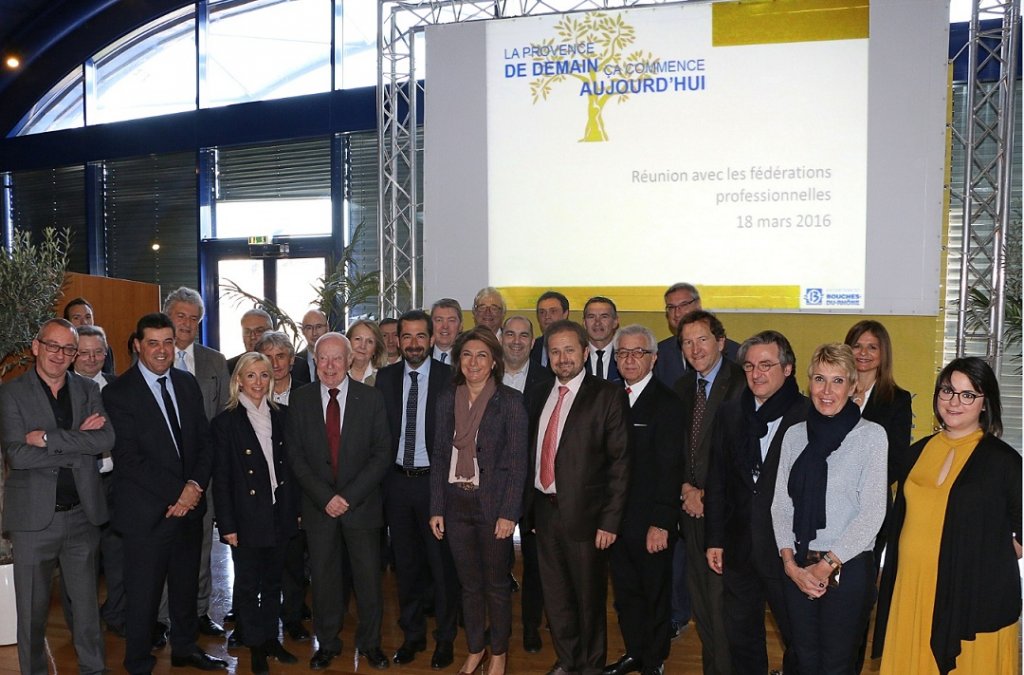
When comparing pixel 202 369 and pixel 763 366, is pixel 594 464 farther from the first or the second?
pixel 202 369

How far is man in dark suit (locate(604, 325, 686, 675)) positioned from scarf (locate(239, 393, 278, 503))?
1.61 m

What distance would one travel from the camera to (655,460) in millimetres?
3551

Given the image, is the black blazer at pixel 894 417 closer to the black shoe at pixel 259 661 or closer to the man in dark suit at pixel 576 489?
the man in dark suit at pixel 576 489

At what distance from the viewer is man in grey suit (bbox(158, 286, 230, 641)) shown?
431 cm

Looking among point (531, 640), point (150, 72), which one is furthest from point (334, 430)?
point (150, 72)

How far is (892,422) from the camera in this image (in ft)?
11.4

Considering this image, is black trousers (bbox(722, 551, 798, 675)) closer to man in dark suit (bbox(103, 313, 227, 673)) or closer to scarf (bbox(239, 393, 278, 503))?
scarf (bbox(239, 393, 278, 503))

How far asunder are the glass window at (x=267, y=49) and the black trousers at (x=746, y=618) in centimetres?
772

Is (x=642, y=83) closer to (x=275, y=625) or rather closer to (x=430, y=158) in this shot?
(x=430, y=158)

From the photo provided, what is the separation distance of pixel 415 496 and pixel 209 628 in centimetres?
141

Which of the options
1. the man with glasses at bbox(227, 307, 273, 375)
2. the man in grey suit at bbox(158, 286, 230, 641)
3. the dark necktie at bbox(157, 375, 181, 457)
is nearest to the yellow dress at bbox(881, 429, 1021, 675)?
the dark necktie at bbox(157, 375, 181, 457)

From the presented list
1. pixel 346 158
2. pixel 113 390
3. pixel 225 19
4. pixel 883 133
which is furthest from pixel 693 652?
pixel 225 19

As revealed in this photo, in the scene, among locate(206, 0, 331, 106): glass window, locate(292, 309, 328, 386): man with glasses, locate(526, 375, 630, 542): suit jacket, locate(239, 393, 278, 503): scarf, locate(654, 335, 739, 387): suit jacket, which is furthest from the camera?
locate(206, 0, 331, 106): glass window

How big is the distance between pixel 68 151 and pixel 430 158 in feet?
21.9
